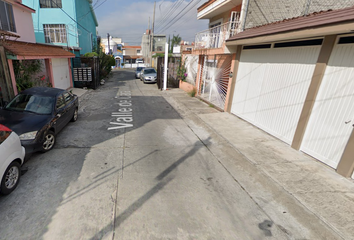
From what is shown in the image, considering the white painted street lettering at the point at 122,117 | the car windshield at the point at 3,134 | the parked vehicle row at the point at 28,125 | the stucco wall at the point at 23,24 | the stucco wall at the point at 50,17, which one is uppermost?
the stucco wall at the point at 50,17

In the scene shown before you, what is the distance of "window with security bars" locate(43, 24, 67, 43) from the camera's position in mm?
16609

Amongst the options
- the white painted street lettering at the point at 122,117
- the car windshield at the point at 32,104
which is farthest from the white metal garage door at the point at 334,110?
the car windshield at the point at 32,104

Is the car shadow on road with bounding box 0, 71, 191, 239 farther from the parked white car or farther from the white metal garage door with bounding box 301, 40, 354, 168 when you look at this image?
the white metal garage door with bounding box 301, 40, 354, 168

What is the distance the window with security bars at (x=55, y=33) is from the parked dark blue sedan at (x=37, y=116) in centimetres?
1438

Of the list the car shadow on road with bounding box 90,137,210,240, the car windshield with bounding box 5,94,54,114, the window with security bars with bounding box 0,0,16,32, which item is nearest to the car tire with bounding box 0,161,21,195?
the car shadow on road with bounding box 90,137,210,240

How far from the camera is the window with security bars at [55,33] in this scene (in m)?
16.6

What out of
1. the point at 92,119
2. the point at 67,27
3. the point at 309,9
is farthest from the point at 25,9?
the point at 309,9

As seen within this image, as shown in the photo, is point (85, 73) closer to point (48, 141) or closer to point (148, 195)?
point (48, 141)

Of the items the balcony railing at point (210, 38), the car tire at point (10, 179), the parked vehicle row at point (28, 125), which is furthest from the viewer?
the balcony railing at point (210, 38)

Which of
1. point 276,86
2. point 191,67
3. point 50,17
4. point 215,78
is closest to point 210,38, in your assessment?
point 215,78

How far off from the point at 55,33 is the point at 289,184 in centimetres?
2117

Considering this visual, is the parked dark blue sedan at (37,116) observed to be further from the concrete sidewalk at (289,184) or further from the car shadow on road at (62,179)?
the concrete sidewalk at (289,184)

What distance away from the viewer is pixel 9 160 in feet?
10.2

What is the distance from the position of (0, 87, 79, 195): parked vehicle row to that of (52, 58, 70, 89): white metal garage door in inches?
257
